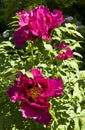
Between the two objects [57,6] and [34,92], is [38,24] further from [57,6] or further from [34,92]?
[57,6]

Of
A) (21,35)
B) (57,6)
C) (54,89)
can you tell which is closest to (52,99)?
(54,89)

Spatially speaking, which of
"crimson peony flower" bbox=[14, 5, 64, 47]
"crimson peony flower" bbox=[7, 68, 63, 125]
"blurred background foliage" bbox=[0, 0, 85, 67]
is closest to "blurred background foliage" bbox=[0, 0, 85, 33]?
"blurred background foliage" bbox=[0, 0, 85, 67]

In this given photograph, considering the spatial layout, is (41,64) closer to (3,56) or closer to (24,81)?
(24,81)

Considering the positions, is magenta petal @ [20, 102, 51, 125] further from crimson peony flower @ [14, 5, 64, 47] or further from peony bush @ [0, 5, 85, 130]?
crimson peony flower @ [14, 5, 64, 47]

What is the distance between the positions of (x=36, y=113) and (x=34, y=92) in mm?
121

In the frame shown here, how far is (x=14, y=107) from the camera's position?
2516 mm

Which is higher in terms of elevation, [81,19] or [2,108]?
[81,19]

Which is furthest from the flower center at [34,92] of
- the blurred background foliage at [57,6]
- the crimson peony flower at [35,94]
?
the blurred background foliage at [57,6]

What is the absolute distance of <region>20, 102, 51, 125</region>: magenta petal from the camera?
7.35ft

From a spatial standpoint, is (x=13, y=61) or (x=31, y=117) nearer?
(x=31, y=117)

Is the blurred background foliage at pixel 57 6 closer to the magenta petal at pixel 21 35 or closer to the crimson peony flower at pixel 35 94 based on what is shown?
the magenta petal at pixel 21 35

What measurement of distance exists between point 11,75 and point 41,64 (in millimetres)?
209

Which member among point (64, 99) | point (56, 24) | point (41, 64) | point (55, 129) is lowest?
point (55, 129)

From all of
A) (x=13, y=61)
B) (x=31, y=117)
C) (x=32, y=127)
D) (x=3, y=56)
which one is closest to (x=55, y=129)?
(x=32, y=127)
